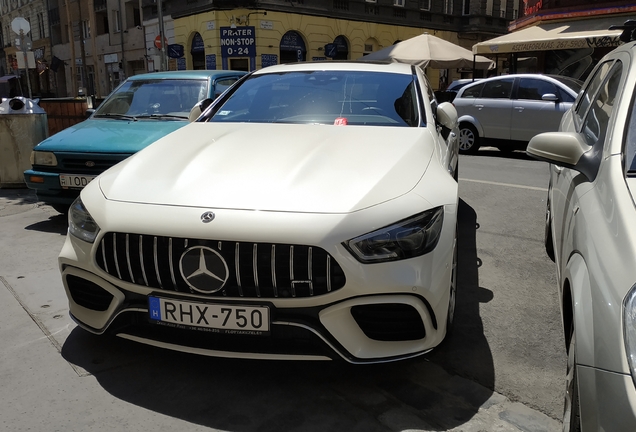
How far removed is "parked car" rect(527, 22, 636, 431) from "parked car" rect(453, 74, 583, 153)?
771cm

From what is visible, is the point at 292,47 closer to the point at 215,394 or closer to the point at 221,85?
the point at 221,85

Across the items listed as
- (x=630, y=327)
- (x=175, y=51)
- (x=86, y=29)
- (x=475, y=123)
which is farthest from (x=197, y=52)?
(x=630, y=327)

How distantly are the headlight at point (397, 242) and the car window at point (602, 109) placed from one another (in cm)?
83

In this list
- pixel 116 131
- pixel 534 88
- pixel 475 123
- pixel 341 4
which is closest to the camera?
pixel 116 131

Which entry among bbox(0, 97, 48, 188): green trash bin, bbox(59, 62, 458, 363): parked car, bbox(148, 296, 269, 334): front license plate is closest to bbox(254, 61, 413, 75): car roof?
bbox(59, 62, 458, 363): parked car

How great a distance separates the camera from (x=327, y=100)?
164 inches

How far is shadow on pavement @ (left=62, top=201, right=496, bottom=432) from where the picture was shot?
2555mm

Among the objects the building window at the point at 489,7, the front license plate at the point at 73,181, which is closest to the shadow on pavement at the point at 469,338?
the front license plate at the point at 73,181

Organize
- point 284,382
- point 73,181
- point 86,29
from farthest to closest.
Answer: point 86,29 → point 73,181 → point 284,382

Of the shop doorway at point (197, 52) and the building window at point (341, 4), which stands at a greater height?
the building window at point (341, 4)

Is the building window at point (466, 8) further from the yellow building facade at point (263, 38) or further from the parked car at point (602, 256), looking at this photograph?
the parked car at point (602, 256)

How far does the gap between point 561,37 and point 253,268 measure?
16.3 m

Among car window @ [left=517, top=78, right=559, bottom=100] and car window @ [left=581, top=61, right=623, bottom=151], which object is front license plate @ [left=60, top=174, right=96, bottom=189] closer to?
car window @ [left=581, top=61, right=623, bottom=151]

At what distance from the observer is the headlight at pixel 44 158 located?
5.66 m
